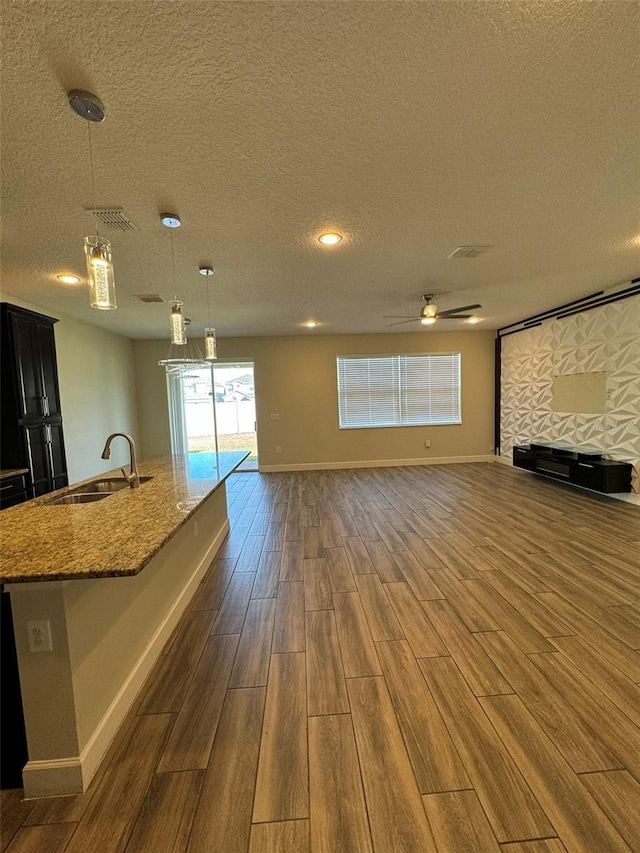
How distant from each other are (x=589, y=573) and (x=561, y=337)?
162 inches

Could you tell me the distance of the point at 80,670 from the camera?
4.41 ft

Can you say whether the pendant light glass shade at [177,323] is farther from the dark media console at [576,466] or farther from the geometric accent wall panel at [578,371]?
the geometric accent wall panel at [578,371]

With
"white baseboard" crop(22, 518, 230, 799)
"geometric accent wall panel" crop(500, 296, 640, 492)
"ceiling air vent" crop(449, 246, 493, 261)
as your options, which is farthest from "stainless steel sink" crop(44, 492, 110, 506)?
"geometric accent wall panel" crop(500, 296, 640, 492)

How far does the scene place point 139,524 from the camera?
5.07 ft

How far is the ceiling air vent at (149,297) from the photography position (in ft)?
13.6

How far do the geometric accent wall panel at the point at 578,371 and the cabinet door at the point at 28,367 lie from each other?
692 centimetres

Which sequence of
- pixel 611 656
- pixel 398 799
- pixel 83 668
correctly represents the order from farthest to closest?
pixel 611 656 < pixel 83 668 < pixel 398 799

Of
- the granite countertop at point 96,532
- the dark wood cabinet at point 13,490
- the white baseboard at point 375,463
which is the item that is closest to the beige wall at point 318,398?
the white baseboard at point 375,463

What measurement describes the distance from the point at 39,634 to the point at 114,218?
2.42m

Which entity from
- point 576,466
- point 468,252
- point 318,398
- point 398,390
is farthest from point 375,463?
point 468,252

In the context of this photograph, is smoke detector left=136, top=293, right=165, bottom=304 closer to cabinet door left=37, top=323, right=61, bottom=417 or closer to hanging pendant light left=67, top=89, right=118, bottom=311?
cabinet door left=37, top=323, right=61, bottom=417

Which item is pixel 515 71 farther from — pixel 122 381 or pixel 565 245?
pixel 122 381

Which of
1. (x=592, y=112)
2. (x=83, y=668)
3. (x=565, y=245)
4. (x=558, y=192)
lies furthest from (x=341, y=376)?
(x=83, y=668)

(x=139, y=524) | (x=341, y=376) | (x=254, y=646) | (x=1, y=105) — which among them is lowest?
(x=254, y=646)
